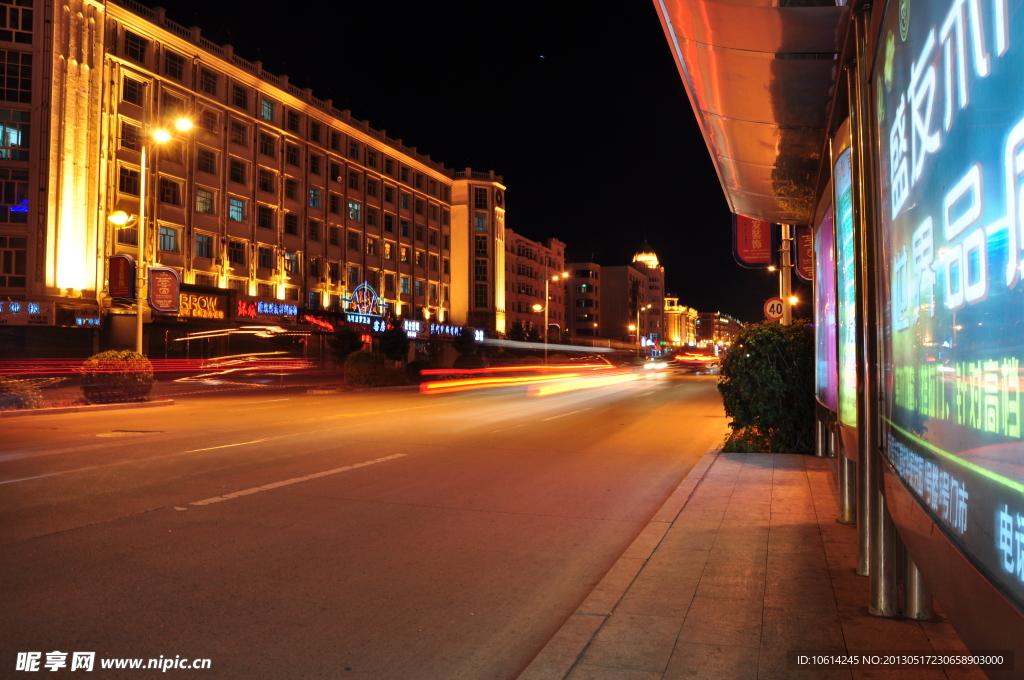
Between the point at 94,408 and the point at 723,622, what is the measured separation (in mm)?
21315

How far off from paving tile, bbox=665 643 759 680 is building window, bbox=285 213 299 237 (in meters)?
55.3

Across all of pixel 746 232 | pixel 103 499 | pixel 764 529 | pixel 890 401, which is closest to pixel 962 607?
pixel 890 401

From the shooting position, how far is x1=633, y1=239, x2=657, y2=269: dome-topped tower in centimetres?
17707

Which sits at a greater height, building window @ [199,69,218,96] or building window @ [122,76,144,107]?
building window @ [199,69,218,96]

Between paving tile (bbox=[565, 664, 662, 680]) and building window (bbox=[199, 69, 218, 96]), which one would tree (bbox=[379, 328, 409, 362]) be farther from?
paving tile (bbox=[565, 664, 662, 680])

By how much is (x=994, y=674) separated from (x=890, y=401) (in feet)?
5.24

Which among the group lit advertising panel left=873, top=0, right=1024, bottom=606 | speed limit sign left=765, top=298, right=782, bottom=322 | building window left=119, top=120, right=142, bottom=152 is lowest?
lit advertising panel left=873, top=0, right=1024, bottom=606

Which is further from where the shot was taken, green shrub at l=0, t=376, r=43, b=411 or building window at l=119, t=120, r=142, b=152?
building window at l=119, t=120, r=142, b=152

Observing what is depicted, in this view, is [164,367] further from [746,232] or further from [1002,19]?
[1002,19]

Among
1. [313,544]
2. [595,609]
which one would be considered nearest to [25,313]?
[313,544]

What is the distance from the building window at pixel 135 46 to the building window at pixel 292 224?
15.0m

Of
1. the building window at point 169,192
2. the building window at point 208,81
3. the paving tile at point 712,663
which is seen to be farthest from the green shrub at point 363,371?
the paving tile at point 712,663

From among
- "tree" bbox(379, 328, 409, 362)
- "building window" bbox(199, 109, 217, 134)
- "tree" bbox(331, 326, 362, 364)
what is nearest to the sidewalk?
"tree" bbox(379, 328, 409, 362)

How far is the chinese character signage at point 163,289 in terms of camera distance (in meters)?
27.3
